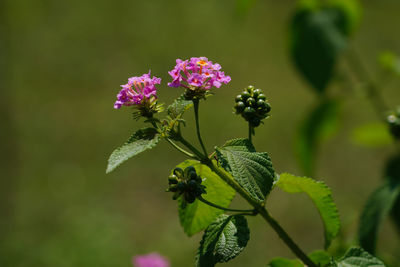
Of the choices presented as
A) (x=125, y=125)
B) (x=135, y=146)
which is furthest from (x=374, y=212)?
(x=125, y=125)

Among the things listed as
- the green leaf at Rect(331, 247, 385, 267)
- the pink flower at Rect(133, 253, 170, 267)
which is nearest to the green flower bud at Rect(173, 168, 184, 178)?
the green leaf at Rect(331, 247, 385, 267)

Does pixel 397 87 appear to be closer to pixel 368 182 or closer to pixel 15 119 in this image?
pixel 368 182

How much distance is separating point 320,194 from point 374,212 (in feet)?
1.12

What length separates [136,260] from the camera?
1.81m

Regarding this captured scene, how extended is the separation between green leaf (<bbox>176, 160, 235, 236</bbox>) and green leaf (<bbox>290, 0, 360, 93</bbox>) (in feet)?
2.56

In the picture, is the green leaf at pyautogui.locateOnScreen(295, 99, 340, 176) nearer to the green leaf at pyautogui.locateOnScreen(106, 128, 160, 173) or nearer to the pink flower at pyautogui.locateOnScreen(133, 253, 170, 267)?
→ the pink flower at pyautogui.locateOnScreen(133, 253, 170, 267)

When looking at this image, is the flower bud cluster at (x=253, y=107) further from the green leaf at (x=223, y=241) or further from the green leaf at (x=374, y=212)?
the green leaf at (x=374, y=212)

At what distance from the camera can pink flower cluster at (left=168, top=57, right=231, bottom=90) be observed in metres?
1.03

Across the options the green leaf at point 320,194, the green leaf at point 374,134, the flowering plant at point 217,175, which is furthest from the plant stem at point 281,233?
the green leaf at point 374,134

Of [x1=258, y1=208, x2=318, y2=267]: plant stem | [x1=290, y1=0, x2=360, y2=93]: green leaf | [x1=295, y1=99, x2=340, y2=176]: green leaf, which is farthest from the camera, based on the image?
[x1=295, y1=99, x2=340, y2=176]: green leaf

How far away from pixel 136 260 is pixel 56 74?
4875 millimetres

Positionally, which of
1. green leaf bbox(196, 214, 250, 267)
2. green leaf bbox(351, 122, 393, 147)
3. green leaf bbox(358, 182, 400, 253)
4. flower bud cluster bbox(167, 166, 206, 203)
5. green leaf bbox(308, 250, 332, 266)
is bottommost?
green leaf bbox(358, 182, 400, 253)

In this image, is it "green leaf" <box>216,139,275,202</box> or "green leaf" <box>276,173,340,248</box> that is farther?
"green leaf" <box>276,173,340,248</box>

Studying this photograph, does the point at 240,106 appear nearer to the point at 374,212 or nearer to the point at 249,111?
the point at 249,111
